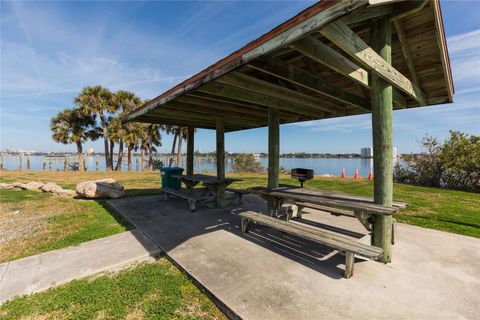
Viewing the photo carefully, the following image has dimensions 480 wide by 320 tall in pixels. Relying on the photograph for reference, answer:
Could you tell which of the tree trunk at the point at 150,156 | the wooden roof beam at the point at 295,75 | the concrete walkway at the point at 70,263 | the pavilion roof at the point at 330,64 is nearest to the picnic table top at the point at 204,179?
the pavilion roof at the point at 330,64

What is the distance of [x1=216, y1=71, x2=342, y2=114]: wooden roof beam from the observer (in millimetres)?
3480

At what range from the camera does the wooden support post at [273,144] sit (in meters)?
5.24

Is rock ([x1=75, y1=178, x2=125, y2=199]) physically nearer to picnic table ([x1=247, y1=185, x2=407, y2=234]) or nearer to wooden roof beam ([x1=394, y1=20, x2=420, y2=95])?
picnic table ([x1=247, y1=185, x2=407, y2=234])

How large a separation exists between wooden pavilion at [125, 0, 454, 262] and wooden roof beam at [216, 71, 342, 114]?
0.02m

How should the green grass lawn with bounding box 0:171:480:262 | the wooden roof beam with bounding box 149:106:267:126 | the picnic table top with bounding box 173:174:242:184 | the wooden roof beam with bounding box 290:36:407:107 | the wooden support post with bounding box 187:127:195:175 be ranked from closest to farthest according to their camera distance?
the wooden roof beam with bounding box 290:36:407:107, the green grass lawn with bounding box 0:171:480:262, the wooden roof beam with bounding box 149:106:267:126, the picnic table top with bounding box 173:174:242:184, the wooden support post with bounding box 187:127:195:175

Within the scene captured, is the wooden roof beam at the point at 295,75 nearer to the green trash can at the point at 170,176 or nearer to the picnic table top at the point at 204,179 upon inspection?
the picnic table top at the point at 204,179

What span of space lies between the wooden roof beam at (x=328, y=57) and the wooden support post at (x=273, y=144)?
2.19 m

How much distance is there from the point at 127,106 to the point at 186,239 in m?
25.1

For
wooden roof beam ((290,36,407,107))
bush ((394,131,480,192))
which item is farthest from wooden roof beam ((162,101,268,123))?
bush ((394,131,480,192))

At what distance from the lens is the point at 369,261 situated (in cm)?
333

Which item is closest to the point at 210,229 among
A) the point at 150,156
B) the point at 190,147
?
the point at 190,147

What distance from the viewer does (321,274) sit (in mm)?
2965

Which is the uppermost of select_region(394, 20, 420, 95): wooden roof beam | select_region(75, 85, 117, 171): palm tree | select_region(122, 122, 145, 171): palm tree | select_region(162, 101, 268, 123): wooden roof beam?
select_region(75, 85, 117, 171): palm tree

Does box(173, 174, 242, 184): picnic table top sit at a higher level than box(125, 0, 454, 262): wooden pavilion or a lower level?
lower
